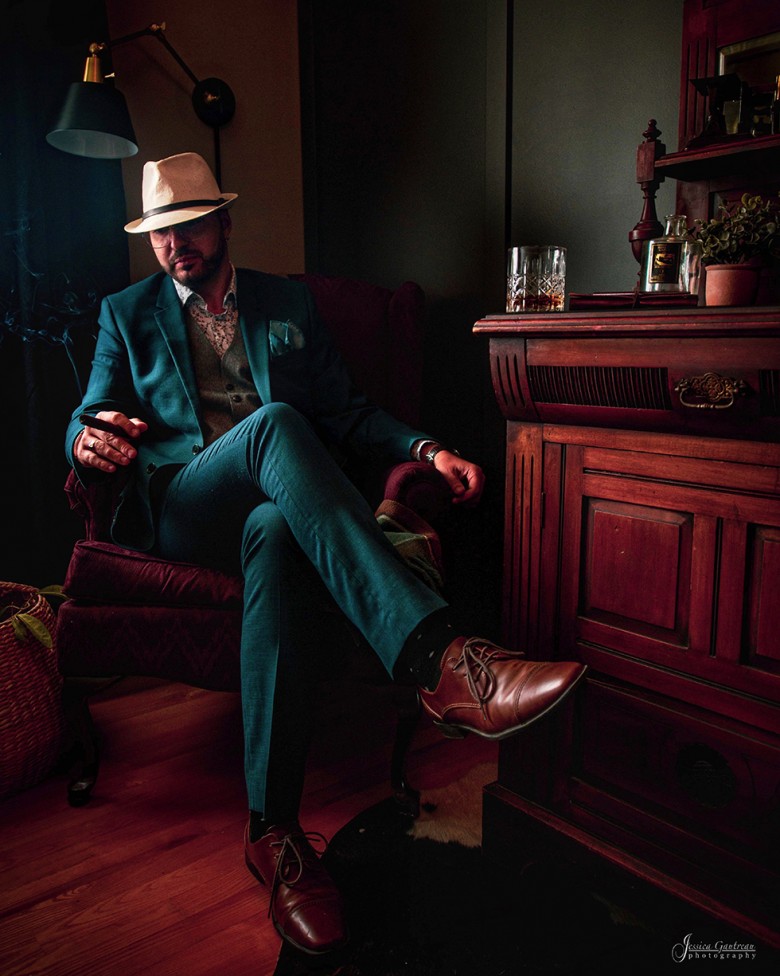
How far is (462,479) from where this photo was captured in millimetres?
1696

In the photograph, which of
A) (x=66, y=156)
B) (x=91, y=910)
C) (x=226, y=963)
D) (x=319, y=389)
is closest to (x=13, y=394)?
(x=66, y=156)

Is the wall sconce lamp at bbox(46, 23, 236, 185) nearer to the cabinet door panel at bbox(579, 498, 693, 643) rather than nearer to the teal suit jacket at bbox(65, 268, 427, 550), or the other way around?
the teal suit jacket at bbox(65, 268, 427, 550)

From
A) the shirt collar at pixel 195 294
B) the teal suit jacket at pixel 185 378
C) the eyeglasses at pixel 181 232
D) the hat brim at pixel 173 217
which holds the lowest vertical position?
the teal suit jacket at pixel 185 378

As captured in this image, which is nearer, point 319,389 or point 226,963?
point 226,963

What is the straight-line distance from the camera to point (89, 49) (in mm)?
2164

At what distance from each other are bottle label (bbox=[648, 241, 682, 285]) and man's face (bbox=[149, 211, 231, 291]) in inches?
42.4

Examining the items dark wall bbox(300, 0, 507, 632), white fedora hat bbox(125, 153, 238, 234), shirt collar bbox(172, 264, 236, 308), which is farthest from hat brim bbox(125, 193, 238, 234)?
dark wall bbox(300, 0, 507, 632)

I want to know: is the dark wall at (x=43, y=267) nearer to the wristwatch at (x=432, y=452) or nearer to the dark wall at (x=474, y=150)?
the dark wall at (x=474, y=150)

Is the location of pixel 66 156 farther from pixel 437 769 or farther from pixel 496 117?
pixel 437 769

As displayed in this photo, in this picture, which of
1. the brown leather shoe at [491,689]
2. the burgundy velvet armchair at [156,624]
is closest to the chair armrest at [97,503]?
the burgundy velvet armchair at [156,624]

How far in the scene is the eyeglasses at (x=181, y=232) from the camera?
189cm

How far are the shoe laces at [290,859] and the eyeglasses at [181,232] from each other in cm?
138

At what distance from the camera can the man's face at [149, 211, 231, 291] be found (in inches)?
74.4

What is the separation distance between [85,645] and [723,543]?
128 cm
